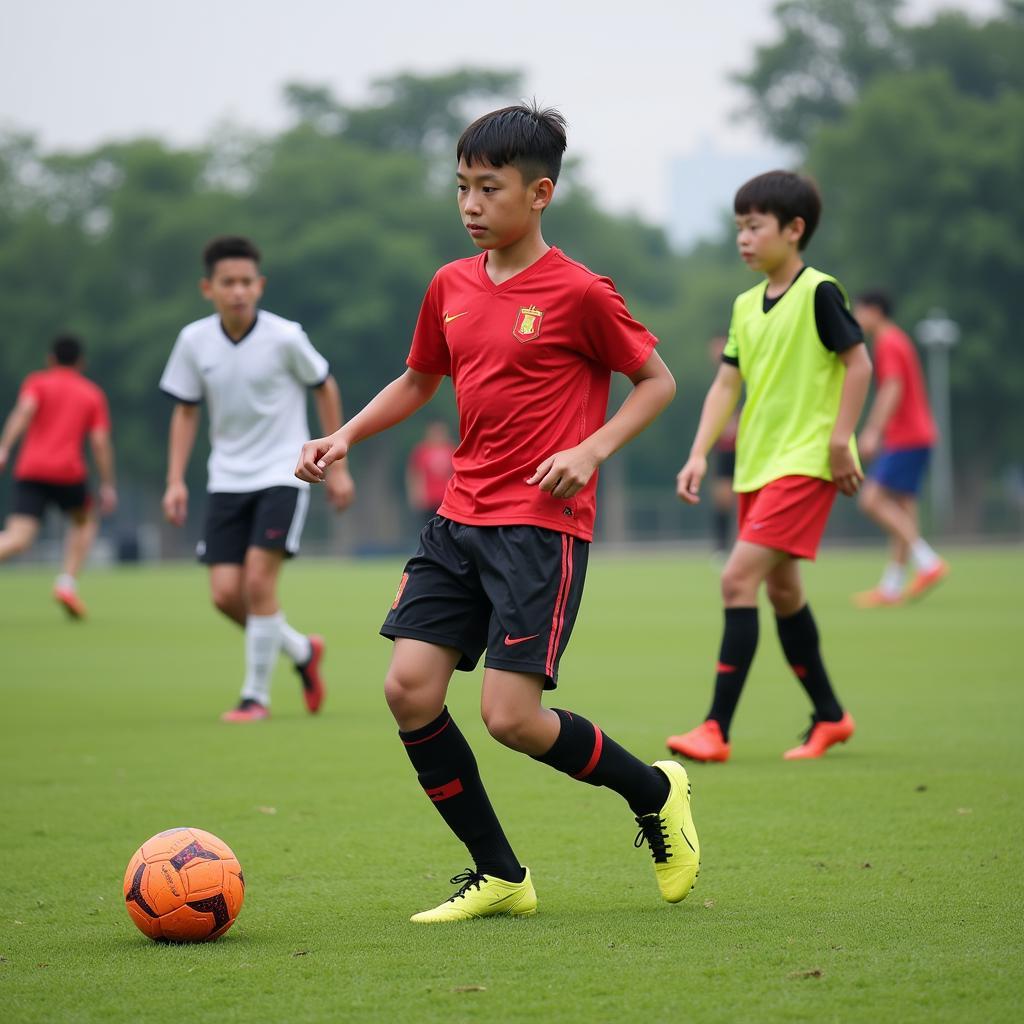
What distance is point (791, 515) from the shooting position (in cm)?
689

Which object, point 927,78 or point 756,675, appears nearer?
point 756,675

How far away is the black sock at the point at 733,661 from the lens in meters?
6.95

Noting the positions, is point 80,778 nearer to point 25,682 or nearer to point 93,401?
point 25,682

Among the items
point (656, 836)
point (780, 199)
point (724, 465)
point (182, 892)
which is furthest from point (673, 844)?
point (724, 465)

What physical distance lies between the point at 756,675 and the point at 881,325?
18.1ft

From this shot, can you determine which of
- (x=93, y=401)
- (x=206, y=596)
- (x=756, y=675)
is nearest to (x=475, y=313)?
(x=756, y=675)

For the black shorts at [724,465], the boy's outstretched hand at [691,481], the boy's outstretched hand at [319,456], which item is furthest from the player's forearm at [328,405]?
the black shorts at [724,465]

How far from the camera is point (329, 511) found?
59.7 meters

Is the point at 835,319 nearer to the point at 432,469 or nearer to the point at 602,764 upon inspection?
the point at 602,764

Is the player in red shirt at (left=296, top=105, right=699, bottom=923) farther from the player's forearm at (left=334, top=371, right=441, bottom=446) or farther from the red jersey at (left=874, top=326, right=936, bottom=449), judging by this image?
the red jersey at (left=874, top=326, right=936, bottom=449)

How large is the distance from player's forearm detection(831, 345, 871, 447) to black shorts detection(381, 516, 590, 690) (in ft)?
8.11

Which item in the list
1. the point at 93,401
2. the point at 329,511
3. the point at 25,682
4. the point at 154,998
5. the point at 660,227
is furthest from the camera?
the point at 660,227

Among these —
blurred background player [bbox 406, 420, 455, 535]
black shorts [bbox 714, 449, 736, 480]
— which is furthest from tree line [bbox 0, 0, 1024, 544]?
black shorts [bbox 714, 449, 736, 480]

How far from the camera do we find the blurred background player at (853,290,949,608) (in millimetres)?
Answer: 15094
